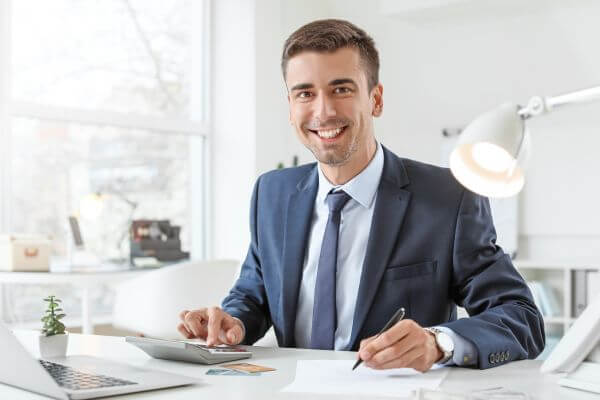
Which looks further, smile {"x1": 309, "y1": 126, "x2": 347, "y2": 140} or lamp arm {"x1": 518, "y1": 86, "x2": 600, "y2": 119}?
smile {"x1": 309, "y1": 126, "x2": 347, "y2": 140}

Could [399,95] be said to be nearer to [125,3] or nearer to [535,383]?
[125,3]

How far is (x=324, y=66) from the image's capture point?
1.94m

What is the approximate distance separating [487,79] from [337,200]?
12.9 ft

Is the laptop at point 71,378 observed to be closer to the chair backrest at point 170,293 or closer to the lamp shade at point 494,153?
the lamp shade at point 494,153

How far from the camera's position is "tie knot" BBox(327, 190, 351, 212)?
196cm

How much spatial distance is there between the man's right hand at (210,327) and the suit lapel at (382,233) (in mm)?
279

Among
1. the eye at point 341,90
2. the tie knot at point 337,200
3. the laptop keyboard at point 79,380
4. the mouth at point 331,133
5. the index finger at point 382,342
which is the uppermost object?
the eye at point 341,90

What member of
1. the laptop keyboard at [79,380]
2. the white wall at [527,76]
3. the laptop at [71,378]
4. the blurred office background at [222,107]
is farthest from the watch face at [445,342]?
the white wall at [527,76]

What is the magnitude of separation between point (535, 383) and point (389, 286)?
1.86 feet

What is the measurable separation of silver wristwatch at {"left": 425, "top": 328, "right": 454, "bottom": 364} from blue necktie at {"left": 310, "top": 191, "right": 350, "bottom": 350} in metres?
0.42

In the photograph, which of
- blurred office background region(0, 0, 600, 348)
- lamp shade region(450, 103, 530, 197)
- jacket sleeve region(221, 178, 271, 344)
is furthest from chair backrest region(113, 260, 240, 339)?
lamp shade region(450, 103, 530, 197)

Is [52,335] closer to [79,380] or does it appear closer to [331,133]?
→ [79,380]

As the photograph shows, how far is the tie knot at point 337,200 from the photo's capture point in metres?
1.96

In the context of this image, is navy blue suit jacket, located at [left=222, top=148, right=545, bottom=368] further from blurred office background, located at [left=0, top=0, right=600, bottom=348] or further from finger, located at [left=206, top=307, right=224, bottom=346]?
blurred office background, located at [left=0, top=0, right=600, bottom=348]
